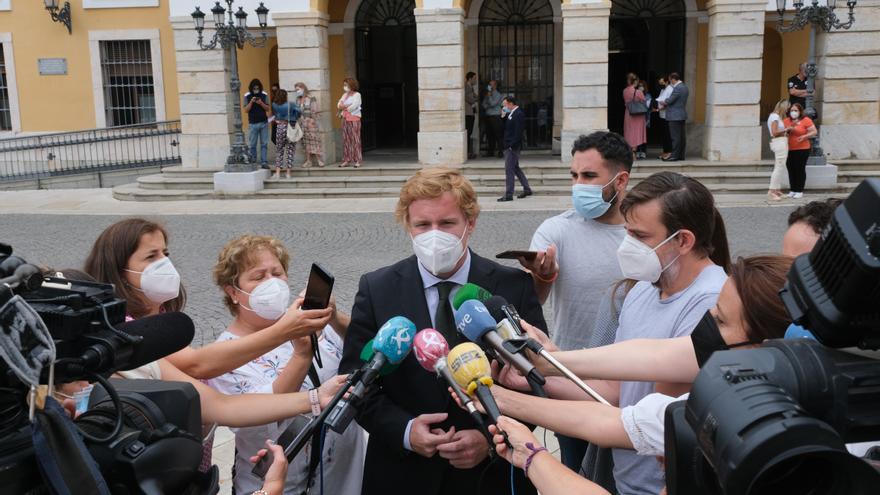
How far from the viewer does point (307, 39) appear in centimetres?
1781

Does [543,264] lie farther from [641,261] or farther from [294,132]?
[294,132]

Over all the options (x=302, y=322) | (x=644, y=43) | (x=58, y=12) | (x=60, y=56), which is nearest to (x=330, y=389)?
(x=302, y=322)

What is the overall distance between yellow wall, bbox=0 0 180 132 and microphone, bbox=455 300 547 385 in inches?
818

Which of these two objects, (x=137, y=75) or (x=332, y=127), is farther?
(x=137, y=75)

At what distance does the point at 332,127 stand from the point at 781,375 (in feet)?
61.1

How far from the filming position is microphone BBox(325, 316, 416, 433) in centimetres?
222

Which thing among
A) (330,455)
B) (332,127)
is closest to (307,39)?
(332,127)

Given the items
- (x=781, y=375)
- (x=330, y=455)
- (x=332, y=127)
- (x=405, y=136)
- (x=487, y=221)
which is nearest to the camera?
(x=781, y=375)

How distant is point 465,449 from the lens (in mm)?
2795

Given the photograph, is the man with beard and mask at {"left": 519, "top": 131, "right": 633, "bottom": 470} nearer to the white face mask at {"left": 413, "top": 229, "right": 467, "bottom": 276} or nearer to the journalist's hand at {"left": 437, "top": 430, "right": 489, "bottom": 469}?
the white face mask at {"left": 413, "top": 229, "right": 467, "bottom": 276}

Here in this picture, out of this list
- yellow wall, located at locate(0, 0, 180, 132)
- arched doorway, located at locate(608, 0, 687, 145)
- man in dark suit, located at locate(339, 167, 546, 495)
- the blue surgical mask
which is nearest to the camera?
man in dark suit, located at locate(339, 167, 546, 495)

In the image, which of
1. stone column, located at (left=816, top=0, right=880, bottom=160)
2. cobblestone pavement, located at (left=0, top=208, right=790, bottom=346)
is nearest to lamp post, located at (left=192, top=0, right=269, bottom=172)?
cobblestone pavement, located at (left=0, top=208, right=790, bottom=346)

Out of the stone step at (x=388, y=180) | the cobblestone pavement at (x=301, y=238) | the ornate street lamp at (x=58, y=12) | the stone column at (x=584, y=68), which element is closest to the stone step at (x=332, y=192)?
the stone step at (x=388, y=180)

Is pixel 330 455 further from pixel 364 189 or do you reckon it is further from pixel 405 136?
pixel 405 136
